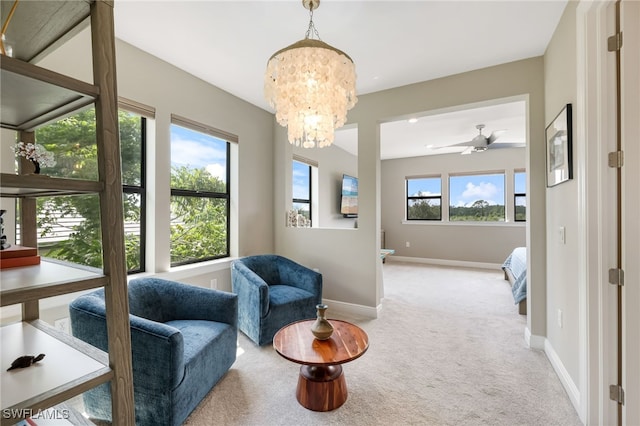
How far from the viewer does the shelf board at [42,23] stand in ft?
2.81

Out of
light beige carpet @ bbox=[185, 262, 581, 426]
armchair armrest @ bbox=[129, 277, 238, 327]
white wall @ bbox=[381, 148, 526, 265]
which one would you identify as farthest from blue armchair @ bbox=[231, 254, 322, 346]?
white wall @ bbox=[381, 148, 526, 265]

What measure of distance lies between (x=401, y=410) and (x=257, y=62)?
10.00ft

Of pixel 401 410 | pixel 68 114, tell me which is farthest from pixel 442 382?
pixel 68 114

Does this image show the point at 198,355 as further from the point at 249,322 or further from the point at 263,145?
the point at 263,145

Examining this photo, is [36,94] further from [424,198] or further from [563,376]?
[424,198]

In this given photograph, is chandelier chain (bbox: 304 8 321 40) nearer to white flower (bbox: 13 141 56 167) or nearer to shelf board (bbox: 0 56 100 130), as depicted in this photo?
shelf board (bbox: 0 56 100 130)

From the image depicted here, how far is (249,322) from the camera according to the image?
260cm

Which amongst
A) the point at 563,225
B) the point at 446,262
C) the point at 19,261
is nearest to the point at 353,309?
the point at 563,225

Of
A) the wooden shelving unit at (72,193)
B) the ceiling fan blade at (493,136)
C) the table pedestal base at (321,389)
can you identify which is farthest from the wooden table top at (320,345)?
the ceiling fan blade at (493,136)

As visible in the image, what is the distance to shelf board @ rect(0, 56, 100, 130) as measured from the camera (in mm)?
748

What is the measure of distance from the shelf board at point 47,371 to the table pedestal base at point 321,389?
117 cm

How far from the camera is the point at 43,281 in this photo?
2.60 ft

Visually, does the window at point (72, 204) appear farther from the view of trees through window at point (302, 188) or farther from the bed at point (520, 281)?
the bed at point (520, 281)

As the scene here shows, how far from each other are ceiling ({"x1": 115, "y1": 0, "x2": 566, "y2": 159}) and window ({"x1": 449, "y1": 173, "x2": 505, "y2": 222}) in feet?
13.1
